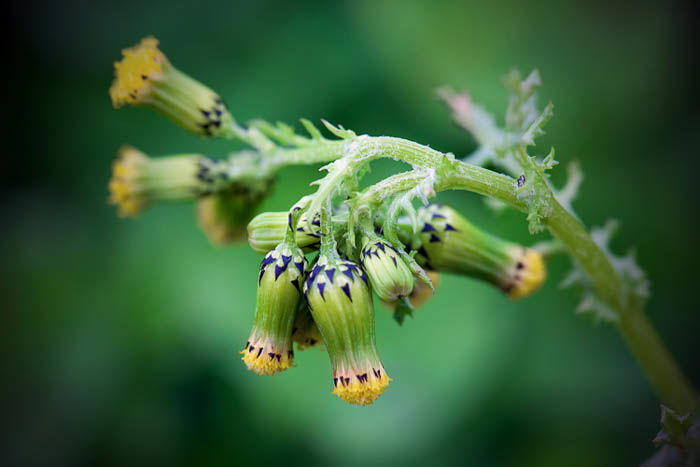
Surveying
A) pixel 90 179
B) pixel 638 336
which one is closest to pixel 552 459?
pixel 638 336

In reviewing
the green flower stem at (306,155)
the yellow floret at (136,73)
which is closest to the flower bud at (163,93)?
the yellow floret at (136,73)

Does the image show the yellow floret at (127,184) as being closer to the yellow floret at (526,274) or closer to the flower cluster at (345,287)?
the flower cluster at (345,287)

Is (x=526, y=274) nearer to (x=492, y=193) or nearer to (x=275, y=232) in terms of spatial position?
(x=492, y=193)

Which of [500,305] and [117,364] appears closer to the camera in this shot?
[500,305]

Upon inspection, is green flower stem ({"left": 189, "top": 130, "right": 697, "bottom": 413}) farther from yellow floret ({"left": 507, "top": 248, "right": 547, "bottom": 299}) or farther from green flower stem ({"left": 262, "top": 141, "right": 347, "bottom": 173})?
yellow floret ({"left": 507, "top": 248, "right": 547, "bottom": 299})

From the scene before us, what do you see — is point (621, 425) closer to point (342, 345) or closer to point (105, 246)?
point (342, 345)

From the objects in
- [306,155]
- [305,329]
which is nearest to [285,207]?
[306,155]

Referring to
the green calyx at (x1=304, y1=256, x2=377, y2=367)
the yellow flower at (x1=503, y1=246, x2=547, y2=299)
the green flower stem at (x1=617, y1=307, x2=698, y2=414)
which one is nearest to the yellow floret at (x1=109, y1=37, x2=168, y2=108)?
the green calyx at (x1=304, y1=256, x2=377, y2=367)
